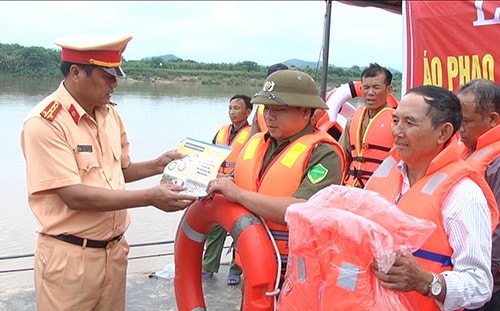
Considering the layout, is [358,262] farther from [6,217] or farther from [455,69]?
[6,217]

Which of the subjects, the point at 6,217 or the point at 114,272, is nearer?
the point at 114,272

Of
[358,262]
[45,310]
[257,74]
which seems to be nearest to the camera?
[358,262]

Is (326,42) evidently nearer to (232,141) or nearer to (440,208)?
(232,141)

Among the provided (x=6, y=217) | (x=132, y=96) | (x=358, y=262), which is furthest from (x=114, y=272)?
(x=132, y=96)

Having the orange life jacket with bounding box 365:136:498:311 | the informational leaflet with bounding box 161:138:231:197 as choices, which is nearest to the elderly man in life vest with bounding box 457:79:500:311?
the orange life jacket with bounding box 365:136:498:311

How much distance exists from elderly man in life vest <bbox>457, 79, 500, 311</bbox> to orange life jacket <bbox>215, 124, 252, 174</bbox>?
6.45ft

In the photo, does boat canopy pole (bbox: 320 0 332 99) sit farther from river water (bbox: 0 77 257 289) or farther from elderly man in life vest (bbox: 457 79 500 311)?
elderly man in life vest (bbox: 457 79 500 311)

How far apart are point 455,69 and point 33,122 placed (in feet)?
8.66

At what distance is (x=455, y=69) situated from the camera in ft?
10.6

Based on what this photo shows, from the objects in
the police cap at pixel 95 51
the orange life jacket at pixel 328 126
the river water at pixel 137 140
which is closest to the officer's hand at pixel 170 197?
the police cap at pixel 95 51

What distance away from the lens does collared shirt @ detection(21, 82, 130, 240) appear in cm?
169

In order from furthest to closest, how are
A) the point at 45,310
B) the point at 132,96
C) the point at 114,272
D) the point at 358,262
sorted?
the point at 132,96
the point at 114,272
the point at 45,310
the point at 358,262

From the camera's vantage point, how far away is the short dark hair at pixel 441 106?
4.59 ft

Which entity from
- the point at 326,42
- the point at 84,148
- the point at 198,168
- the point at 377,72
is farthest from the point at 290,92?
Result: the point at 326,42
